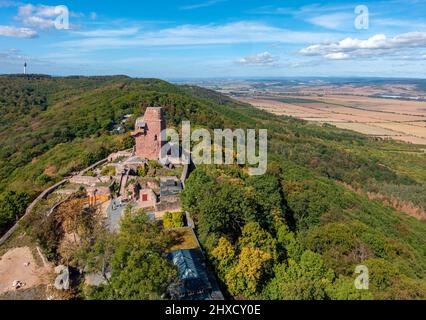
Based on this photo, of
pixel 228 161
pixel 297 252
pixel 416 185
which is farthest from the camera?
pixel 416 185

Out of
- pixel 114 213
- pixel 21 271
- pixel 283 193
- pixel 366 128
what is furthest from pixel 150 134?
pixel 366 128

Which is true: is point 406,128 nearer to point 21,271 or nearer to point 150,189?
point 150,189

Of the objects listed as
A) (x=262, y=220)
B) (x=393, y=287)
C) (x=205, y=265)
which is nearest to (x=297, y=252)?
(x=262, y=220)

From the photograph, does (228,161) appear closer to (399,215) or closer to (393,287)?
(393,287)

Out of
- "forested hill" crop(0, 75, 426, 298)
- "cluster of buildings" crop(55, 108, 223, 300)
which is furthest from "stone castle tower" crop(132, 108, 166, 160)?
"forested hill" crop(0, 75, 426, 298)

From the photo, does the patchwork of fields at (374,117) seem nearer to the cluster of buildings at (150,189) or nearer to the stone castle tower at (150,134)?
the stone castle tower at (150,134)

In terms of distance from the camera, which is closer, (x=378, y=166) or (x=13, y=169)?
(x=13, y=169)
